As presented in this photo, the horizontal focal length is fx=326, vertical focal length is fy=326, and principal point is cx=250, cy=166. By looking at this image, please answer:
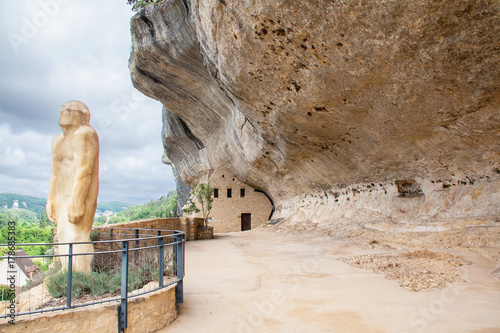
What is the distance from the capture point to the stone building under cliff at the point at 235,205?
21391 millimetres

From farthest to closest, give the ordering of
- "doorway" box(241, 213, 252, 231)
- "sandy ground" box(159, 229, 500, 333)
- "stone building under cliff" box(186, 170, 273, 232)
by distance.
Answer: "doorway" box(241, 213, 252, 231)
"stone building under cliff" box(186, 170, 273, 232)
"sandy ground" box(159, 229, 500, 333)

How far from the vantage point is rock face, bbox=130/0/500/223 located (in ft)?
15.9

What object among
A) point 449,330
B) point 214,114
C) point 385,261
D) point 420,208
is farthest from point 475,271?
point 214,114

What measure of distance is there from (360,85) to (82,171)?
16.4 ft

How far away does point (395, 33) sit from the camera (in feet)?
15.9

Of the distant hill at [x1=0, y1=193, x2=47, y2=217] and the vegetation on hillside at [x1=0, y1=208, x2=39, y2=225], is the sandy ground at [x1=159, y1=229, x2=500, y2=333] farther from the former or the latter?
the distant hill at [x1=0, y1=193, x2=47, y2=217]

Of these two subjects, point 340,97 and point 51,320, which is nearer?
point 51,320

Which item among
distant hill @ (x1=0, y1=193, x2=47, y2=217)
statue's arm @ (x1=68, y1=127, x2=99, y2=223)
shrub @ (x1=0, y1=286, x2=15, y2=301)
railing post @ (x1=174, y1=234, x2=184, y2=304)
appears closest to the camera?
shrub @ (x1=0, y1=286, x2=15, y2=301)

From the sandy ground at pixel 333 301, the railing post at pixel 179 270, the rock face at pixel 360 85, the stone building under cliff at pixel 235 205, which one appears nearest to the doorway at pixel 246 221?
the stone building under cliff at pixel 235 205

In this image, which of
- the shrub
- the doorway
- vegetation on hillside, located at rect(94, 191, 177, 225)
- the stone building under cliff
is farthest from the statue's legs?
vegetation on hillside, located at rect(94, 191, 177, 225)

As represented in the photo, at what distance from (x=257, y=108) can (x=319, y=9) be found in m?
3.84

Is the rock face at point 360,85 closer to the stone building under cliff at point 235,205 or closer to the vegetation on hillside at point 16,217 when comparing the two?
the stone building under cliff at point 235,205

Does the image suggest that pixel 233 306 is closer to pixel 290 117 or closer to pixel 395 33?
pixel 395 33

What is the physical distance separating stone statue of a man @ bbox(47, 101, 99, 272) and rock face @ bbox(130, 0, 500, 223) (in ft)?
10.4
